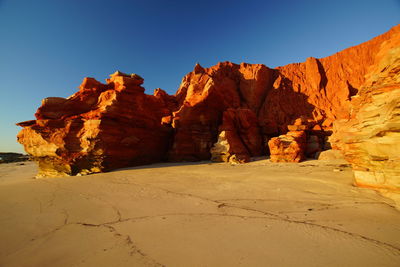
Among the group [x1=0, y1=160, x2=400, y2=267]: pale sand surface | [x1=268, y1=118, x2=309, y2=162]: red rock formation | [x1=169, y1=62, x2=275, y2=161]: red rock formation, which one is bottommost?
[x1=0, y1=160, x2=400, y2=267]: pale sand surface

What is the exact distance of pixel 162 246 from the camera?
1.93 m

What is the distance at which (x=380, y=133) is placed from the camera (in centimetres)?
338

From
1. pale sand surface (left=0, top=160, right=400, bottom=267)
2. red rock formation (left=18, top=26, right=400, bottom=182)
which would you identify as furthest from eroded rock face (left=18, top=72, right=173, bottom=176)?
pale sand surface (left=0, top=160, right=400, bottom=267)

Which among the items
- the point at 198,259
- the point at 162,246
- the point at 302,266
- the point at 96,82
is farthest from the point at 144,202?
the point at 96,82

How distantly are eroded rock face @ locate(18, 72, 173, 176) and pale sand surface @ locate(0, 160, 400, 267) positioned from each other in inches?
230

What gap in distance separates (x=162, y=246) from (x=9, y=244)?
2.05m

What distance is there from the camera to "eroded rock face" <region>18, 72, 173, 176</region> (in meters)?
9.48

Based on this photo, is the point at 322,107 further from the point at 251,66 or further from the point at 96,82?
the point at 96,82

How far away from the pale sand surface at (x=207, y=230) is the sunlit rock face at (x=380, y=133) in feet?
1.34

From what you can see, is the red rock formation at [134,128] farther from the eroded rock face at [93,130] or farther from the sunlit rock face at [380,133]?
the sunlit rock face at [380,133]

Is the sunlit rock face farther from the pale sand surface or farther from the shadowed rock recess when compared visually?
the pale sand surface

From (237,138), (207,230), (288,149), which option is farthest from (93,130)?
(288,149)

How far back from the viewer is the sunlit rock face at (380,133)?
126 inches

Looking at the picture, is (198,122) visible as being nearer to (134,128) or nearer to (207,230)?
(134,128)
